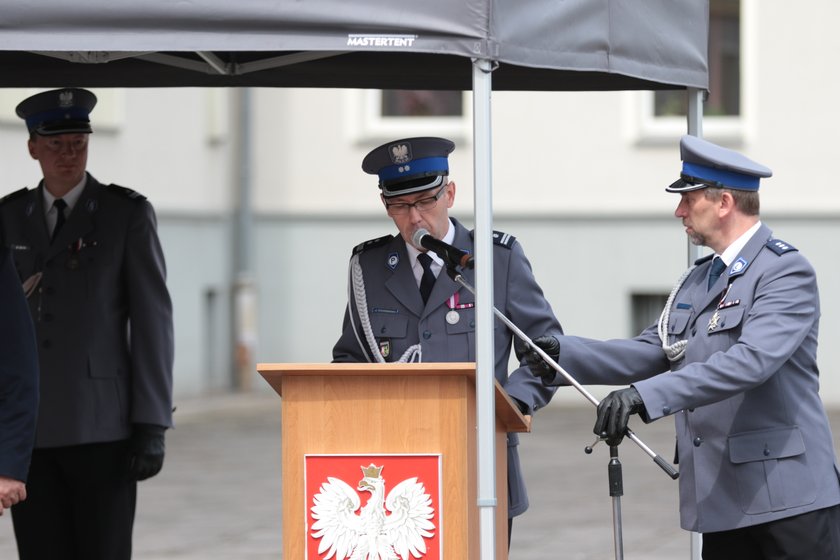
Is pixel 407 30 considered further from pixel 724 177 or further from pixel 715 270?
pixel 715 270

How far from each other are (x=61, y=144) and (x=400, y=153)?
1490 mm

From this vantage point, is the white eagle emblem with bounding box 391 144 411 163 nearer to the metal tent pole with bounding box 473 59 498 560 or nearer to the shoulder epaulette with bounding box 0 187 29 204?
the metal tent pole with bounding box 473 59 498 560

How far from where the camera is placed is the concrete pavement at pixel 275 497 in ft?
29.2

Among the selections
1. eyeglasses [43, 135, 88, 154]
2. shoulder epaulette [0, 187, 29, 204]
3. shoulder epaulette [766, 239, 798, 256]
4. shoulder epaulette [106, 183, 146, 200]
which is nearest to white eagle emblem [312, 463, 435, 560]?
shoulder epaulette [766, 239, 798, 256]

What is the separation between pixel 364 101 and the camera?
17.5 meters

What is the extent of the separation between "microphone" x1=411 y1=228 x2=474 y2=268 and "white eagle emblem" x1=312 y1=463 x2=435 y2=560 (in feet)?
2.19

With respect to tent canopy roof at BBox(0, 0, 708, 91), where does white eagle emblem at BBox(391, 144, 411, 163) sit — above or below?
below

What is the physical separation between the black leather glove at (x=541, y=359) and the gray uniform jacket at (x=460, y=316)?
0.06 m

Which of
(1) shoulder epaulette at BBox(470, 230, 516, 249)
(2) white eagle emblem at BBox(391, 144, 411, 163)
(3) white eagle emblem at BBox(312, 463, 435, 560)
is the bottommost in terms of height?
(3) white eagle emblem at BBox(312, 463, 435, 560)

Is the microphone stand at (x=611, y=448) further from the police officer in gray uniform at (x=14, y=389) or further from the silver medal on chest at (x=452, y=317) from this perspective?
the police officer in gray uniform at (x=14, y=389)

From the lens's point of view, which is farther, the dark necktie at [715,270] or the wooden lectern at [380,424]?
the dark necktie at [715,270]

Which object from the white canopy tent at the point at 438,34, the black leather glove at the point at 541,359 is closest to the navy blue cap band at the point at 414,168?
the white canopy tent at the point at 438,34

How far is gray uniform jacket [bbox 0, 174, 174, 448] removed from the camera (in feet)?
18.6

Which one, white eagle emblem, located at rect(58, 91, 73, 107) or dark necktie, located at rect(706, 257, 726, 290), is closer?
dark necktie, located at rect(706, 257, 726, 290)
